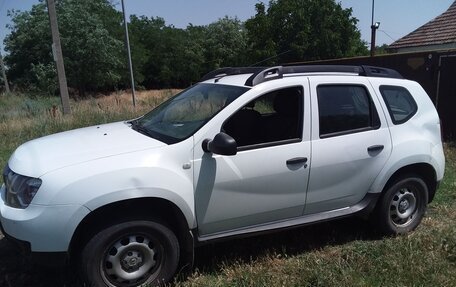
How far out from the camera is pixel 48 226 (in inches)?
125

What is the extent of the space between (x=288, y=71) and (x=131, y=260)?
85.6 inches

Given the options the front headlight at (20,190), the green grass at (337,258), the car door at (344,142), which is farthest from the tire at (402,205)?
the front headlight at (20,190)

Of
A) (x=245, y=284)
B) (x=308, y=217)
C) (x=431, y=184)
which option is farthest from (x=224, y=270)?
(x=431, y=184)

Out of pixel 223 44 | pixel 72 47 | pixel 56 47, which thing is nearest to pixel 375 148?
pixel 56 47

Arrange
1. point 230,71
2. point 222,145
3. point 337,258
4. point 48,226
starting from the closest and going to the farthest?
point 48,226 → point 222,145 → point 337,258 → point 230,71

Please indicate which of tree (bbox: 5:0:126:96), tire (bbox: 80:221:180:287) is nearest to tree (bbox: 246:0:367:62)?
tree (bbox: 5:0:126:96)

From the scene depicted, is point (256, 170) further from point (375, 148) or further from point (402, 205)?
point (402, 205)

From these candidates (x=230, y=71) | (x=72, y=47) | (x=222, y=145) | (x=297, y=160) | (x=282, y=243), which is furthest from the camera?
(x=72, y=47)

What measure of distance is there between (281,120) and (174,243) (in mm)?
1490

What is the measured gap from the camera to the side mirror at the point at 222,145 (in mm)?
3469

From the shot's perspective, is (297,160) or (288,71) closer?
(297,160)

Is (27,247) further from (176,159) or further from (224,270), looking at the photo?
(224,270)

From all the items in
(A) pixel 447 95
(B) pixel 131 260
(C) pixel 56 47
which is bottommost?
(B) pixel 131 260

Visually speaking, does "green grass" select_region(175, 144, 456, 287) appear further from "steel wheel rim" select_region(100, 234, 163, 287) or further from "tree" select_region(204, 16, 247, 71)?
"tree" select_region(204, 16, 247, 71)
